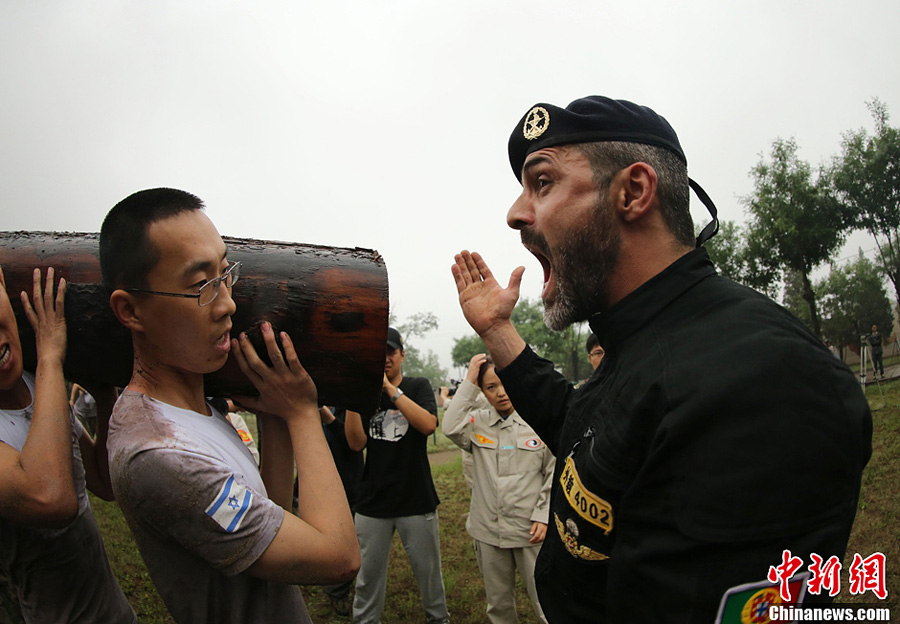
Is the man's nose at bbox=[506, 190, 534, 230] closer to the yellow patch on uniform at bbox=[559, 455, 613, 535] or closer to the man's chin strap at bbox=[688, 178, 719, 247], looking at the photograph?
the man's chin strap at bbox=[688, 178, 719, 247]

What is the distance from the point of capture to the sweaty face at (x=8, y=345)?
1788mm

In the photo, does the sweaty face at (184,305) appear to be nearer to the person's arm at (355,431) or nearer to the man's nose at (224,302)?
the man's nose at (224,302)

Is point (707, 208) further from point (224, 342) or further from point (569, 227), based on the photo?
point (224, 342)

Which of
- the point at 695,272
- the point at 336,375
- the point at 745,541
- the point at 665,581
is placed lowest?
the point at 665,581

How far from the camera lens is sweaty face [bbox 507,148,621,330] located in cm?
159

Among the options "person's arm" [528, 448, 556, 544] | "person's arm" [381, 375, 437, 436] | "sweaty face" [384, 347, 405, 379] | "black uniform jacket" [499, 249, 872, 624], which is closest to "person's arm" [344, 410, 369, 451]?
"person's arm" [381, 375, 437, 436]

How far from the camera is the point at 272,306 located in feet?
5.95

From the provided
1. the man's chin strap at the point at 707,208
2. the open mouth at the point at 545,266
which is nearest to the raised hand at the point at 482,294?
the open mouth at the point at 545,266

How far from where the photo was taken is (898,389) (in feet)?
50.4

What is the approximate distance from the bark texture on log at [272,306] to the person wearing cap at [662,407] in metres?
0.62

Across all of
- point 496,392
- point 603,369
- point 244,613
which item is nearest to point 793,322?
point 603,369

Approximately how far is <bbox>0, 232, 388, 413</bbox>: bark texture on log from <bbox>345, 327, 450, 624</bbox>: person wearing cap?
237cm

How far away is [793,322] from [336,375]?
1404mm

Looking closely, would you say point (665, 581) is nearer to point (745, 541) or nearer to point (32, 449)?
point (745, 541)
